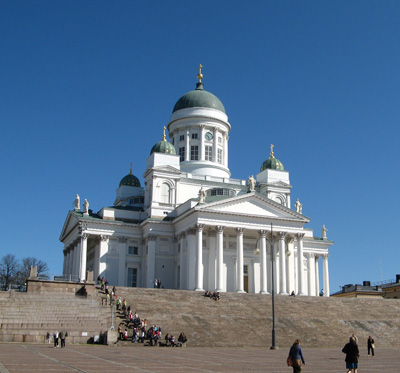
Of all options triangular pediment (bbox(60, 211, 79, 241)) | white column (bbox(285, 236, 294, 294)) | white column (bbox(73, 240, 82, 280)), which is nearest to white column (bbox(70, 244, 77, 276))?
→ white column (bbox(73, 240, 82, 280))

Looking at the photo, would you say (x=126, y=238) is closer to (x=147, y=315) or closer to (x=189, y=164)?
(x=189, y=164)

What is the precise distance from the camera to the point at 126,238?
64.1 metres

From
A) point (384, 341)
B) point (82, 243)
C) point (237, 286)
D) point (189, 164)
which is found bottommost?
point (384, 341)

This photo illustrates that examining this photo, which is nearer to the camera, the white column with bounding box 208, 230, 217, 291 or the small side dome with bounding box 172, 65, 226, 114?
the white column with bounding box 208, 230, 217, 291

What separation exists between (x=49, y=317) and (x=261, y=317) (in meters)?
16.4

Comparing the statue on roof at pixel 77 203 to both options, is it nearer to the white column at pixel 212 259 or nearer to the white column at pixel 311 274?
the white column at pixel 212 259

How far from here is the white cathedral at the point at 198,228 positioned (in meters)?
58.3

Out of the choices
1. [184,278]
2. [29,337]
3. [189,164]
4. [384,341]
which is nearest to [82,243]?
[184,278]

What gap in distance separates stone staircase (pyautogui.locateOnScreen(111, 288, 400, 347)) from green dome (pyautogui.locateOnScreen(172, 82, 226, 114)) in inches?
1192

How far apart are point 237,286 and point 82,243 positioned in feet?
58.3

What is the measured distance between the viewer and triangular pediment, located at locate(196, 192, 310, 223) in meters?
57.9

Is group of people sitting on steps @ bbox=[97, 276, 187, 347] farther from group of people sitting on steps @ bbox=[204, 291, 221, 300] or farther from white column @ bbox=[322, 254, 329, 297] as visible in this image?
white column @ bbox=[322, 254, 329, 297]

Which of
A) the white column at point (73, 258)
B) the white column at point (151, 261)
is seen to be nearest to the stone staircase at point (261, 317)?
the white column at point (151, 261)

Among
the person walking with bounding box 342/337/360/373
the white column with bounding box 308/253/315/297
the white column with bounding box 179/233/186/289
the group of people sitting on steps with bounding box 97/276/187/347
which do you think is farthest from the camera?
the white column with bounding box 308/253/315/297
